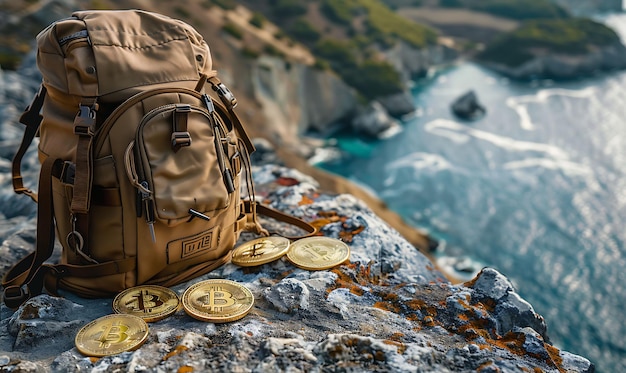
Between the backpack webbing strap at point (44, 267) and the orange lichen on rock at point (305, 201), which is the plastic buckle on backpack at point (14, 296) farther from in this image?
the orange lichen on rock at point (305, 201)

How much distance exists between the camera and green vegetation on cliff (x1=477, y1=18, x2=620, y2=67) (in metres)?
54.6

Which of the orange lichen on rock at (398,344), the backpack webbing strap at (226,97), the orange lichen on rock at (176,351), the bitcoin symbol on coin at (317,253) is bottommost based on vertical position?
the bitcoin symbol on coin at (317,253)

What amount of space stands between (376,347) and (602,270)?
69.7 feet

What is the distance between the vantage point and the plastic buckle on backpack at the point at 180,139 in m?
3.21

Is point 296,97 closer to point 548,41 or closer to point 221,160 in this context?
point 221,160

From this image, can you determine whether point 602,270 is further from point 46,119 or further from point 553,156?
point 46,119

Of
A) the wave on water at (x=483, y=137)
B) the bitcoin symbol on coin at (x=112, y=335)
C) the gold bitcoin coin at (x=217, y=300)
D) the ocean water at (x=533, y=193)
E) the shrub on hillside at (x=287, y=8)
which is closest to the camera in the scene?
the bitcoin symbol on coin at (x=112, y=335)

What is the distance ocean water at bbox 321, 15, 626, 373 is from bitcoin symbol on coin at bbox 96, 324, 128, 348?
56.0 ft

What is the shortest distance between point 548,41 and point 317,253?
61.0 meters

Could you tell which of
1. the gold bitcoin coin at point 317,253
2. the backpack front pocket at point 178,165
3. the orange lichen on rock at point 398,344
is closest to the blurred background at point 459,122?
the backpack front pocket at point 178,165

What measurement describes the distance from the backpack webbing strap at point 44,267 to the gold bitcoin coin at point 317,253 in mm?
1189

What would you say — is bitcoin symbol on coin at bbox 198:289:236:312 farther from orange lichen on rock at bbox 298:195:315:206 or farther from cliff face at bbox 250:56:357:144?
cliff face at bbox 250:56:357:144

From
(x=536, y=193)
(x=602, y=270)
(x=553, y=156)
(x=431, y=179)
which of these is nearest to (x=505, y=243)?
(x=602, y=270)

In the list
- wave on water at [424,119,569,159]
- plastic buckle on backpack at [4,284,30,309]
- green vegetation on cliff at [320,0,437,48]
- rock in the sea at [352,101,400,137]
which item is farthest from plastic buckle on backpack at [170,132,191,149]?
green vegetation on cliff at [320,0,437,48]
